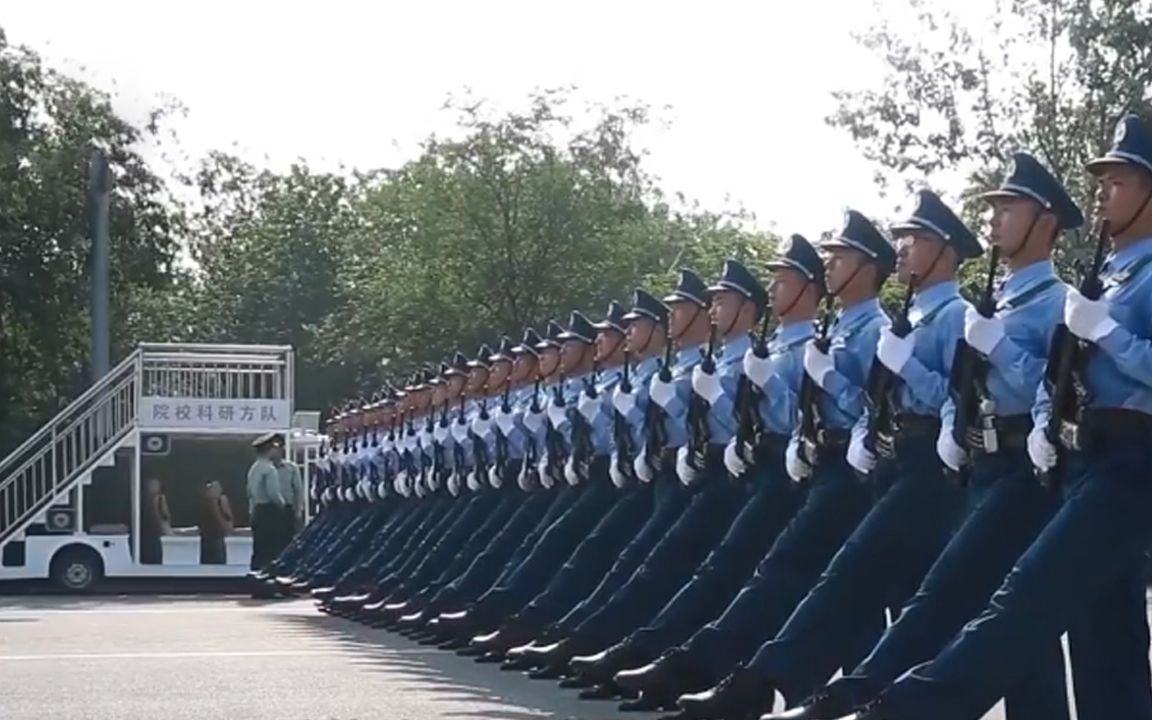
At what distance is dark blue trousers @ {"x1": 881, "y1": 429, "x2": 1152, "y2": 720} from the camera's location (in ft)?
21.2

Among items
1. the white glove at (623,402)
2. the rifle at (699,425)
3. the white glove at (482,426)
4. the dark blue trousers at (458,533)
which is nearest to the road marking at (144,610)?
the dark blue trousers at (458,533)

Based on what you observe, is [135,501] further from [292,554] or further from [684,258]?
[684,258]

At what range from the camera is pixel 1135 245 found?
6734 mm

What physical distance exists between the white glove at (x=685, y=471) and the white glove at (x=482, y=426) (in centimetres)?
416

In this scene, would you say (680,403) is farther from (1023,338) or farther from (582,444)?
(1023,338)

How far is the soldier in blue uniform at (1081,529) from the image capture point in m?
6.45

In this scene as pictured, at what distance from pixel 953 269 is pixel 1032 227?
75cm

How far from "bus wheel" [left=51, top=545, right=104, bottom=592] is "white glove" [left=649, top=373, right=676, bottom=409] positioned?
588 inches

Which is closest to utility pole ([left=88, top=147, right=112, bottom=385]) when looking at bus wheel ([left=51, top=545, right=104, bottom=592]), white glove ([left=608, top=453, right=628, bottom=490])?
bus wheel ([left=51, top=545, right=104, bottom=592])

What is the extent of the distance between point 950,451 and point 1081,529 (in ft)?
3.04

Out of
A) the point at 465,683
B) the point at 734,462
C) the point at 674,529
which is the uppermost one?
the point at 734,462

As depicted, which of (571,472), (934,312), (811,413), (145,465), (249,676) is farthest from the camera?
(145,465)

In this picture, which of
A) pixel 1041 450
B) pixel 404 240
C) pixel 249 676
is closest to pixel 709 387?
pixel 249 676

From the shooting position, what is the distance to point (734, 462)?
949 centimetres
